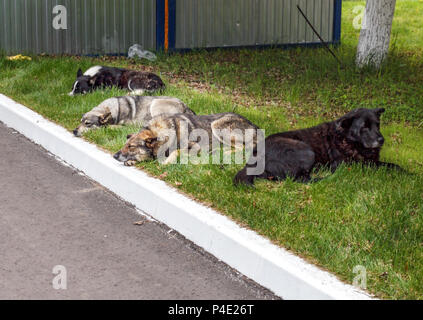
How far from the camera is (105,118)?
358 inches

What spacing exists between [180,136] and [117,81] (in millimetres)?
3852

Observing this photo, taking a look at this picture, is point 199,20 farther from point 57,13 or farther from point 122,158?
point 122,158

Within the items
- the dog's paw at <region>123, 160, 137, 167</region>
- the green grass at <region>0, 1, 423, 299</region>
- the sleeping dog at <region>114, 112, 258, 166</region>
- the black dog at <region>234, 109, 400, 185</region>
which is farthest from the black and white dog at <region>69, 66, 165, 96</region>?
the black dog at <region>234, 109, 400, 185</region>

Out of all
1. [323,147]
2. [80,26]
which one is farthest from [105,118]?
[80,26]

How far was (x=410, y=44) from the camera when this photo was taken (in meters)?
→ 18.0

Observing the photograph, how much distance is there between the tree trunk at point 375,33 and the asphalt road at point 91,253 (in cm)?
752

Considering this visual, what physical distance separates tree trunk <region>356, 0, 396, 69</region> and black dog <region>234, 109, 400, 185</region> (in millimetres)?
6188

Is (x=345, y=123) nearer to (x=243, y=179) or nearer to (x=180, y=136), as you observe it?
(x=243, y=179)

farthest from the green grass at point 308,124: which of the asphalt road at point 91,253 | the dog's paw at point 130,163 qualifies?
the asphalt road at point 91,253

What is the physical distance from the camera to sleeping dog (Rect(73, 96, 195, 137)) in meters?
9.09

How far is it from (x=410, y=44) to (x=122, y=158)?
497 inches

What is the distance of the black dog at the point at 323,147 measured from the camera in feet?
22.6

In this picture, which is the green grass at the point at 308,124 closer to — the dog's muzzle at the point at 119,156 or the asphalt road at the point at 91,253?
the dog's muzzle at the point at 119,156

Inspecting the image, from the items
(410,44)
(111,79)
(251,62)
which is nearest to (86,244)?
(111,79)
